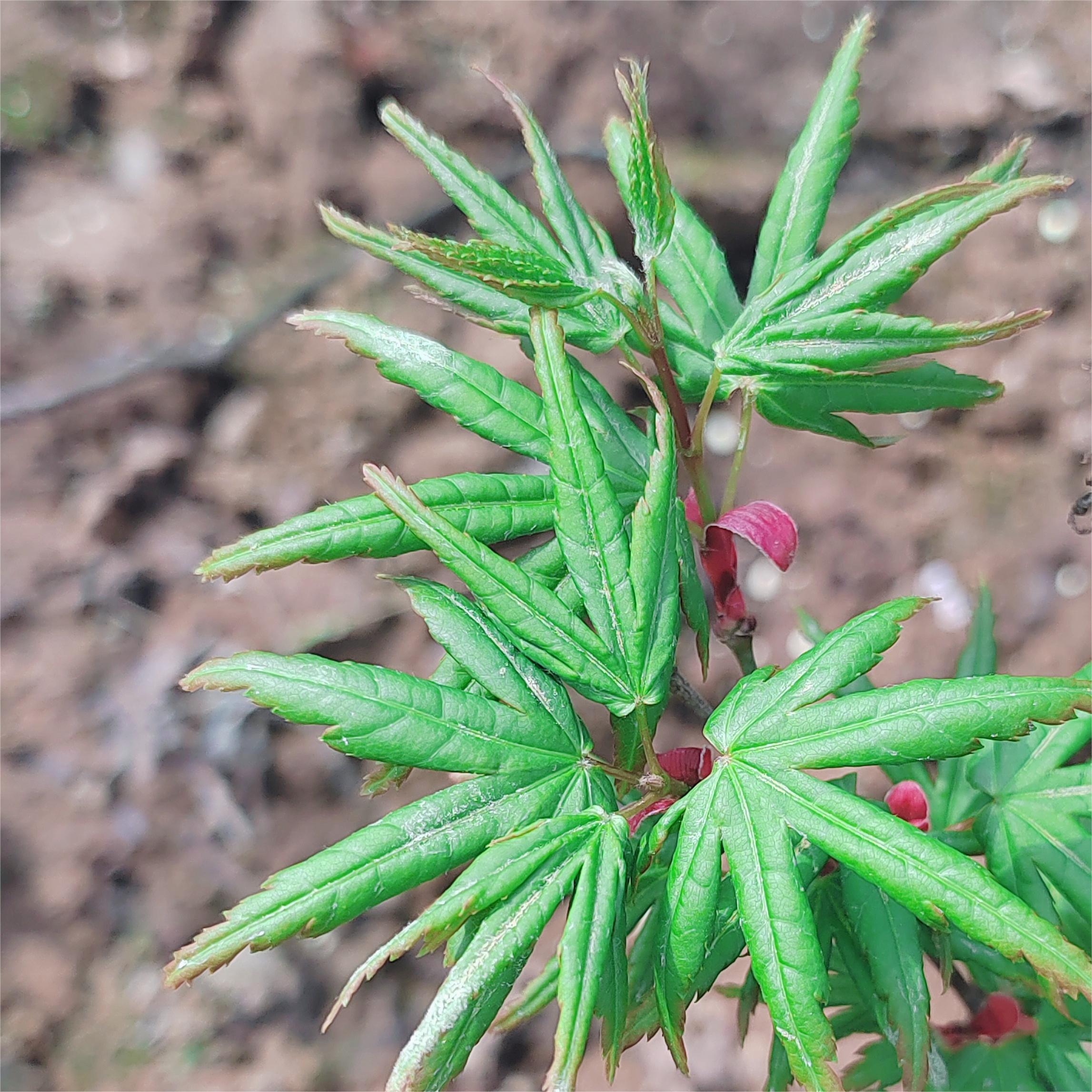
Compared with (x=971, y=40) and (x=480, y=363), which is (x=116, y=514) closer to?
(x=480, y=363)

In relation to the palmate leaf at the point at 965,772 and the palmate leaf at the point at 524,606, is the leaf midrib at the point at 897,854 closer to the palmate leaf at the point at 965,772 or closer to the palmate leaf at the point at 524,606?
the palmate leaf at the point at 524,606

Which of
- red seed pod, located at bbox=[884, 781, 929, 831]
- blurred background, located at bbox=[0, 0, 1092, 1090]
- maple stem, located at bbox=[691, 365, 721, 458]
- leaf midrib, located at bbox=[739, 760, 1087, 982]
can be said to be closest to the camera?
leaf midrib, located at bbox=[739, 760, 1087, 982]

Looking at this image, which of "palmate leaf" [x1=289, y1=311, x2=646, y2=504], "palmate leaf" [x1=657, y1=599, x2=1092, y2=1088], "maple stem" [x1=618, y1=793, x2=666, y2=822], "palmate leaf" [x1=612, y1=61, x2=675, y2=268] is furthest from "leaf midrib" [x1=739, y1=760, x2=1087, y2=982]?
"palmate leaf" [x1=612, y1=61, x2=675, y2=268]

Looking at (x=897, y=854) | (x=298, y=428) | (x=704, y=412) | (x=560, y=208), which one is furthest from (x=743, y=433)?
(x=298, y=428)

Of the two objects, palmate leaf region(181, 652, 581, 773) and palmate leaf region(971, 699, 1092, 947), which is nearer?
palmate leaf region(181, 652, 581, 773)

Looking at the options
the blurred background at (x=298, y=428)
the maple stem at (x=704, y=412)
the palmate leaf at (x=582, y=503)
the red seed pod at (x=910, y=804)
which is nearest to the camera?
the palmate leaf at (x=582, y=503)

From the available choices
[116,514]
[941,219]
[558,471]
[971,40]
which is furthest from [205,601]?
[971,40]

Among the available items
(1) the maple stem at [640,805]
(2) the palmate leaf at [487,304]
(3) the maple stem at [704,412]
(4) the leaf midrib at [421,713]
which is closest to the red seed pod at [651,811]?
(1) the maple stem at [640,805]

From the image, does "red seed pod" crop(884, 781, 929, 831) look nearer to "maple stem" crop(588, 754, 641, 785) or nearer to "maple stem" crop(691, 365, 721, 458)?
"maple stem" crop(588, 754, 641, 785)
